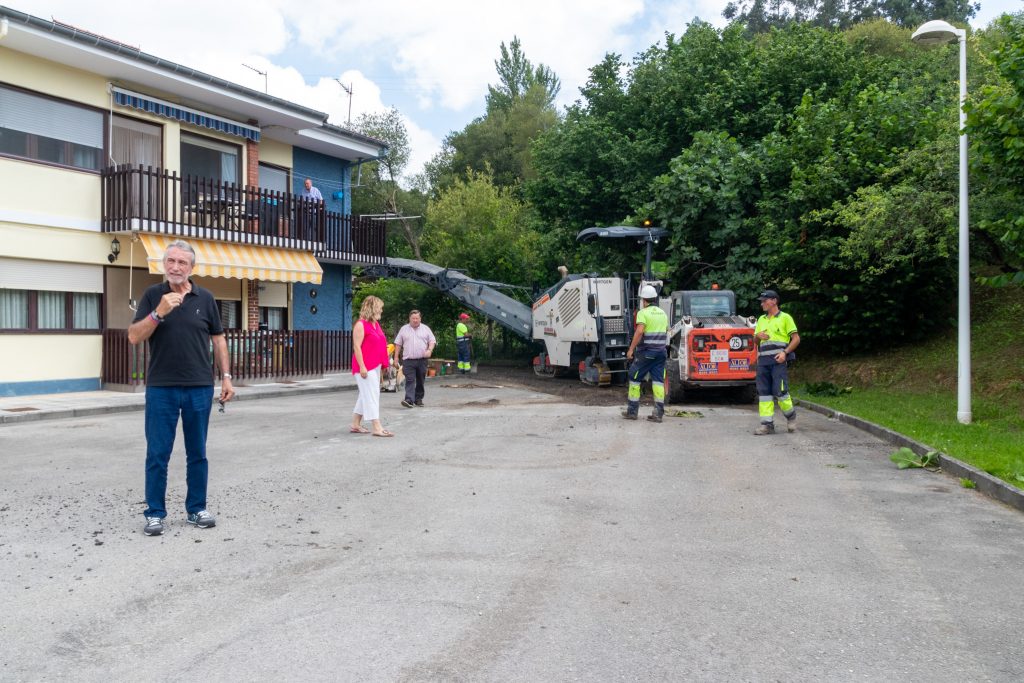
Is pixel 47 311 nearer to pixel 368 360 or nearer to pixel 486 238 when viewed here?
pixel 368 360

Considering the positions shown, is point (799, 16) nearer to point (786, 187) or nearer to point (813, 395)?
point (786, 187)

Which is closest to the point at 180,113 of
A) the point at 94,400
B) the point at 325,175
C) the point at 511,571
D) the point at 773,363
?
the point at 325,175

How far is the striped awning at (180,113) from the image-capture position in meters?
18.2

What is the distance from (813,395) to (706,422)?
509 centimetres

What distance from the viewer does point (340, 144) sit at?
24.5m

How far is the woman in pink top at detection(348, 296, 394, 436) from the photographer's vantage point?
10.9 metres

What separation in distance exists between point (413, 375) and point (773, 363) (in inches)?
251

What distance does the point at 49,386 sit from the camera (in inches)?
659

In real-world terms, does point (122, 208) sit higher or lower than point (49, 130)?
lower

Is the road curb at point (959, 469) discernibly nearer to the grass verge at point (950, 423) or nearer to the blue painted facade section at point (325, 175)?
the grass verge at point (950, 423)

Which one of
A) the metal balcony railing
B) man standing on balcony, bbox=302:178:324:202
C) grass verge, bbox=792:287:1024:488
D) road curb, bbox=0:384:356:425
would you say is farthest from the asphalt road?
man standing on balcony, bbox=302:178:324:202

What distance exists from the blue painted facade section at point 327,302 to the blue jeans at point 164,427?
1813cm

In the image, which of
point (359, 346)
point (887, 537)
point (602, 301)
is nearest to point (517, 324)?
point (602, 301)

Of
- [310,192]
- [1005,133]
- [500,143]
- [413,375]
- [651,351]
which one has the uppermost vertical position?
[500,143]
